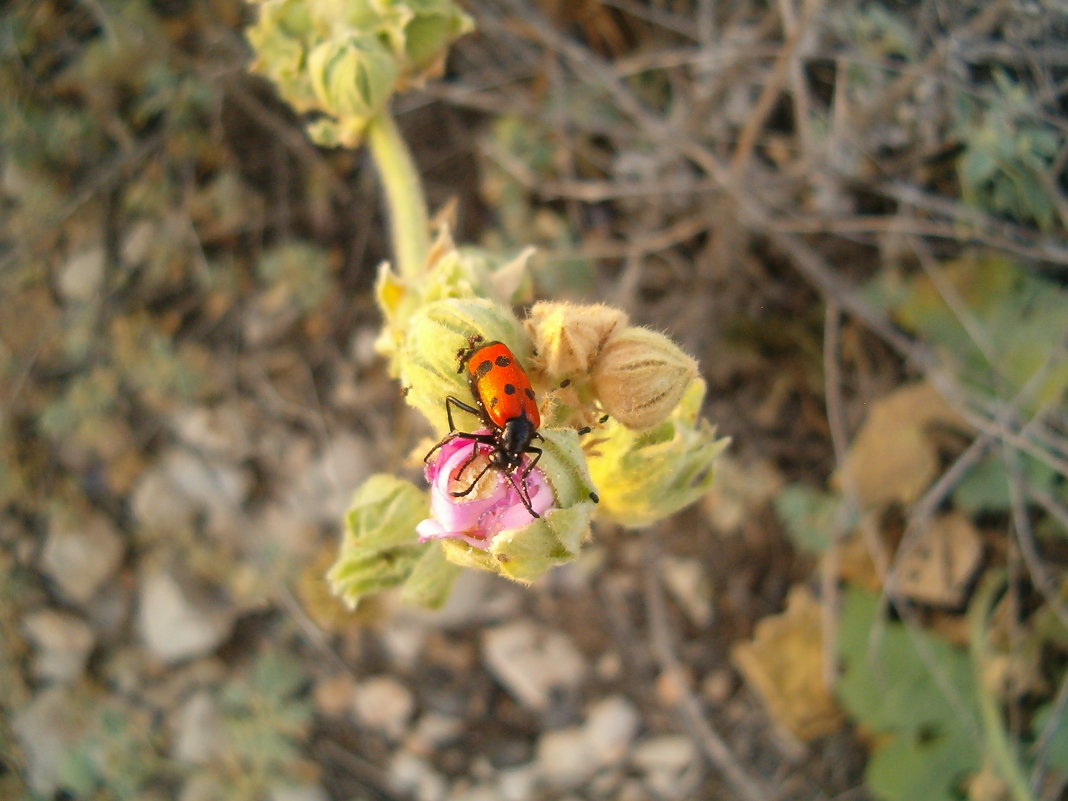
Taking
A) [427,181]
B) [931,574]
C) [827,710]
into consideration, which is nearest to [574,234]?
[427,181]

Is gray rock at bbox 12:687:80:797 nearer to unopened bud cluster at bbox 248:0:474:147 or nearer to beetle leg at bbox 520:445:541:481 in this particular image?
unopened bud cluster at bbox 248:0:474:147

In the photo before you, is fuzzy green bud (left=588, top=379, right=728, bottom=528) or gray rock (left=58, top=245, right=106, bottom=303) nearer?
fuzzy green bud (left=588, top=379, right=728, bottom=528)

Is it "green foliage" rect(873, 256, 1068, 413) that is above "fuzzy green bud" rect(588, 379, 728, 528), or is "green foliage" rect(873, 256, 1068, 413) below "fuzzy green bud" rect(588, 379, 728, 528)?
below

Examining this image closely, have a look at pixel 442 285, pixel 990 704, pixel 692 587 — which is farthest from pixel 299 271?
pixel 990 704

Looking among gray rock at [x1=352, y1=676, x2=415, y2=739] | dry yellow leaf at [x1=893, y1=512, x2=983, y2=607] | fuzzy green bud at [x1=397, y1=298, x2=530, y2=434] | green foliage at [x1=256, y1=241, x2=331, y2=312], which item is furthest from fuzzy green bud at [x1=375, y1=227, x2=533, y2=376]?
dry yellow leaf at [x1=893, y1=512, x2=983, y2=607]

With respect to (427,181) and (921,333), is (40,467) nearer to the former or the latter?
(427,181)

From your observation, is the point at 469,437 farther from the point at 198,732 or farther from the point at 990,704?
the point at 198,732
